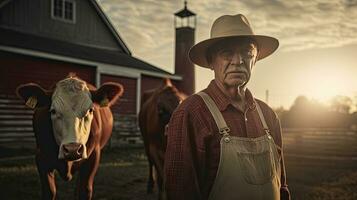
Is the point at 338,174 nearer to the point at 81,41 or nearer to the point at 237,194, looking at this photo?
the point at 237,194

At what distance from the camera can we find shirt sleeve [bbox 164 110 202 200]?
1.96 m

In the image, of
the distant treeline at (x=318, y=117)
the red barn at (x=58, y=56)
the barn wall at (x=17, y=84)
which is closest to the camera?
the barn wall at (x=17, y=84)

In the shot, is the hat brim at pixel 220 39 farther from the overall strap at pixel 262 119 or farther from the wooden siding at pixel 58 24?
the wooden siding at pixel 58 24

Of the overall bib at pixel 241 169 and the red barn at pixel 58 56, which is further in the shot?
the red barn at pixel 58 56

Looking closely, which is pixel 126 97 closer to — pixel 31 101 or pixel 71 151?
pixel 31 101

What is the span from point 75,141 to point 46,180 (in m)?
0.96

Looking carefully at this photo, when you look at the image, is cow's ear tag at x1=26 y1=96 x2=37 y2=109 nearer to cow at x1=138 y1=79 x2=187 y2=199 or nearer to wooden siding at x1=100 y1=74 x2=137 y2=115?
cow at x1=138 y1=79 x2=187 y2=199

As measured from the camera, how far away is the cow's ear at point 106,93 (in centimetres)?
432

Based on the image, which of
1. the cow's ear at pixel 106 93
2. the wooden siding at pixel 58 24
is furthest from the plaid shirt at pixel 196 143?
the wooden siding at pixel 58 24

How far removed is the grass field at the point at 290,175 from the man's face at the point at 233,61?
4327 mm

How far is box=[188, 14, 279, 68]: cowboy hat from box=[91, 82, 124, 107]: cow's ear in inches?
80.6

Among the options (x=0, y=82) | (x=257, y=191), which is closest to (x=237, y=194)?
(x=257, y=191)

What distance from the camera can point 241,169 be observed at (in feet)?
6.66

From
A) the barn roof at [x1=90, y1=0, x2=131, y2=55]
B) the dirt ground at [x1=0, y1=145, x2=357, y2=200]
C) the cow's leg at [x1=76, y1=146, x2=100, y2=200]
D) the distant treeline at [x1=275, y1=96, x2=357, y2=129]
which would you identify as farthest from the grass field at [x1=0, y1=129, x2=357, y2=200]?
the distant treeline at [x1=275, y1=96, x2=357, y2=129]
